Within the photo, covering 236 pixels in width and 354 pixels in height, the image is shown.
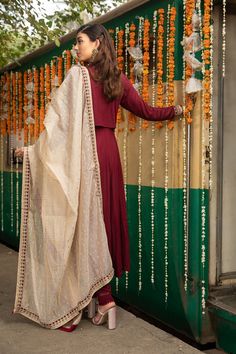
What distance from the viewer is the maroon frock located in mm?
3259

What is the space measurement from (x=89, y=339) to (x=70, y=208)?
803mm

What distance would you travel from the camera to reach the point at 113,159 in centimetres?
333

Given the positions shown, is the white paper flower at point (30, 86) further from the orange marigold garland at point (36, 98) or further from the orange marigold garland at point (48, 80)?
the orange marigold garland at point (48, 80)

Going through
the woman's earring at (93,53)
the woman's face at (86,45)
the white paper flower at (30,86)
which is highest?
the white paper flower at (30,86)

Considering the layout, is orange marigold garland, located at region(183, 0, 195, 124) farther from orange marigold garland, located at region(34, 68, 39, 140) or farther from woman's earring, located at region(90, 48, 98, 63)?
orange marigold garland, located at region(34, 68, 39, 140)

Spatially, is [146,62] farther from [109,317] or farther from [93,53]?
[109,317]

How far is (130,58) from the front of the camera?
13.3ft

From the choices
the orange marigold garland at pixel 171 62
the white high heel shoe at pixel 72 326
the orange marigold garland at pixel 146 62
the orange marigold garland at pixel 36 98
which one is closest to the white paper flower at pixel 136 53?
the orange marigold garland at pixel 146 62

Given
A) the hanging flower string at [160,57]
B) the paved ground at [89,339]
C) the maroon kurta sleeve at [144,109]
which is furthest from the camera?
the hanging flower string at [160,57]

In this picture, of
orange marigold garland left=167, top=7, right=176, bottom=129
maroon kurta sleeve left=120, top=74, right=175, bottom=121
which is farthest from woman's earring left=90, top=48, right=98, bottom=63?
orange marigold garland left=167, top=7, right=176, bottom=129

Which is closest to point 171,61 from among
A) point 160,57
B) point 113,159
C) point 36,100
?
point 160,57

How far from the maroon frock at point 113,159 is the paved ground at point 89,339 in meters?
0.39

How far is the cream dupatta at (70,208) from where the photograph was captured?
125 inches

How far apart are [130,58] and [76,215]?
151 centimetres
